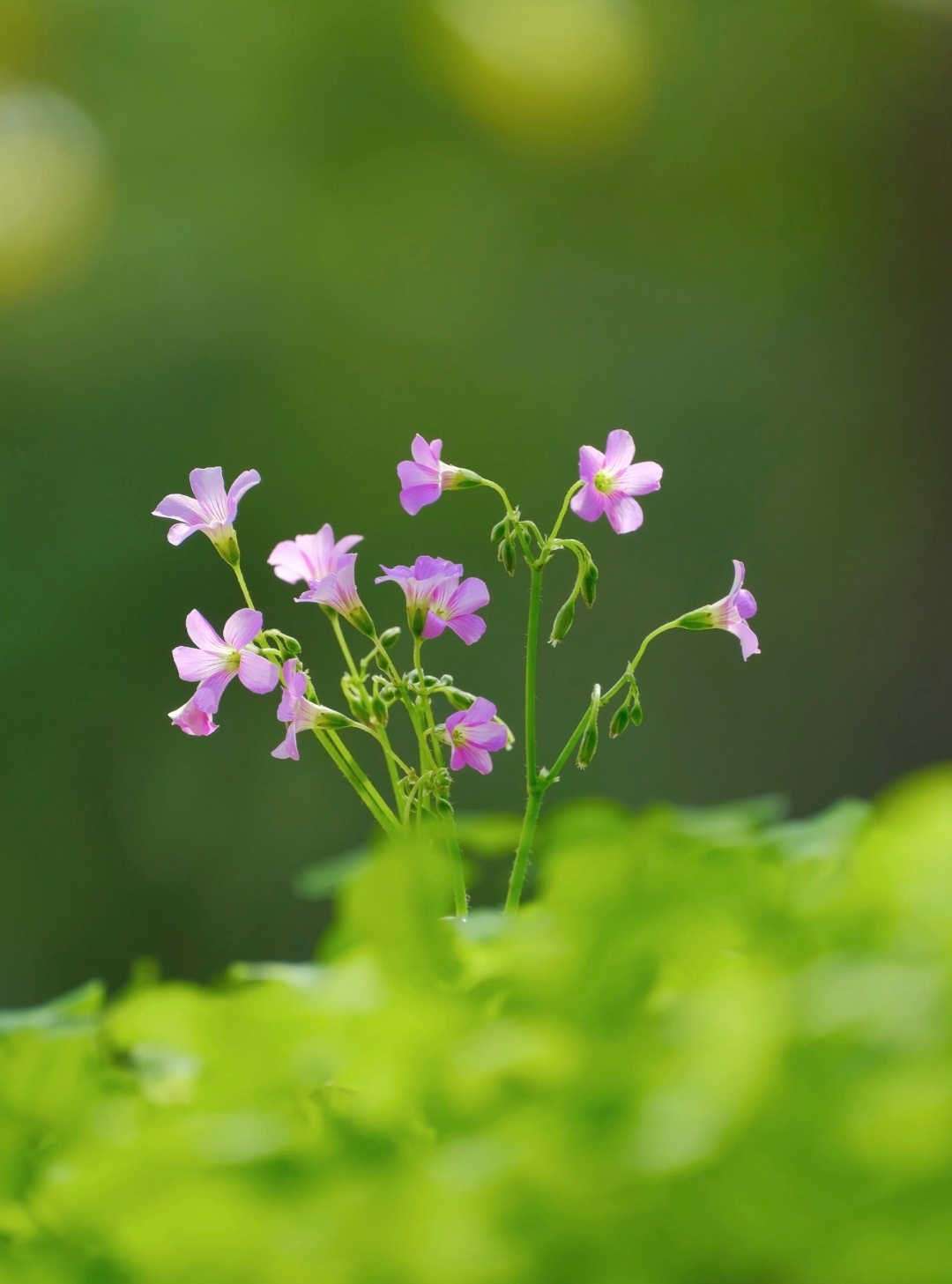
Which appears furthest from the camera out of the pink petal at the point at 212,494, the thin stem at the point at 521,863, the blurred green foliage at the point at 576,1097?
the pink petal at the point at 212,494

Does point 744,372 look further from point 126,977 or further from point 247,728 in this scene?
point 126,977

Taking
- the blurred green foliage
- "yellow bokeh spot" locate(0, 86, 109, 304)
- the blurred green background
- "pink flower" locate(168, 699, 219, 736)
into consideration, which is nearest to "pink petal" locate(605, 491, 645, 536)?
"pink flower" locate(168, 699, 219, 736)

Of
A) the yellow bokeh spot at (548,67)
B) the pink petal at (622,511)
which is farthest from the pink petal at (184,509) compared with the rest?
the yellow bokeh spot at (548,67)

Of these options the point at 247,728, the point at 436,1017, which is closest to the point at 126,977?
the point at 247,728

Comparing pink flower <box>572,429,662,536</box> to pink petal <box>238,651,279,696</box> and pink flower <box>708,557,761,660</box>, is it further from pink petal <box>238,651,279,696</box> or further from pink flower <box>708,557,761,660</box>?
pink petal <box>238,651,279,696</box>

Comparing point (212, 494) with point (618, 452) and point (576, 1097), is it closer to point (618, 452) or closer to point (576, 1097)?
point (618, 452)

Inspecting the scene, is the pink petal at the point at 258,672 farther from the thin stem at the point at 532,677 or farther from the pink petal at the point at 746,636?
the pink petal at the point at 746,636
